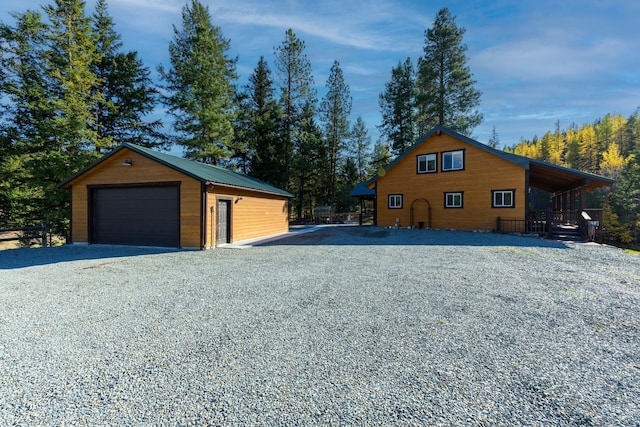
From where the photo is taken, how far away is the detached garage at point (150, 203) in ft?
34.3

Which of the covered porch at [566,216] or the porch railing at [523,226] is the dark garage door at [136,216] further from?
the covered porch at [566,216]

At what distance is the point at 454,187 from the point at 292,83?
624 inches

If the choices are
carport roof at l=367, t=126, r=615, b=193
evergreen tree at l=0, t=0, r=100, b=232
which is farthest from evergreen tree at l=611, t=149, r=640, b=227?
evergreen tree at l=0, t=0, r=100, b=232

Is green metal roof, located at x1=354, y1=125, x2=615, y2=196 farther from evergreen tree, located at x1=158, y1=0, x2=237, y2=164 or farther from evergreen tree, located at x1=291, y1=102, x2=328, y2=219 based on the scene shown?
evergreen tree, located at x1=158, y1=0, x2=237, y2=164

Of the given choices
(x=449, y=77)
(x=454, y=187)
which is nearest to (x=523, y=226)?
(x=454, y=187)

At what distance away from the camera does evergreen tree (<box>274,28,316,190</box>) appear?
23453 millimetres

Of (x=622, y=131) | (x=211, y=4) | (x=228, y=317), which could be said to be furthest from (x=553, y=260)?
(x=622, y=131)

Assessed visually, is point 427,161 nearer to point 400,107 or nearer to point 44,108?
point 400,107

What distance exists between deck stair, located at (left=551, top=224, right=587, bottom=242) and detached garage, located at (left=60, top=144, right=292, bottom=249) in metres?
13.6

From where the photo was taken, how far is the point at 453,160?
1642cm

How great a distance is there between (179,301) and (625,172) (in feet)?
120

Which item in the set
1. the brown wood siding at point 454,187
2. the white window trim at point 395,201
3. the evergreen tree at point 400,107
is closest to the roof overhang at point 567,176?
the brown wood siding at point 454,187

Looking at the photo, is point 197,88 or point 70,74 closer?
point 70,74

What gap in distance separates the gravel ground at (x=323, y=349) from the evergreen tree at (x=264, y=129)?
20.6 m
